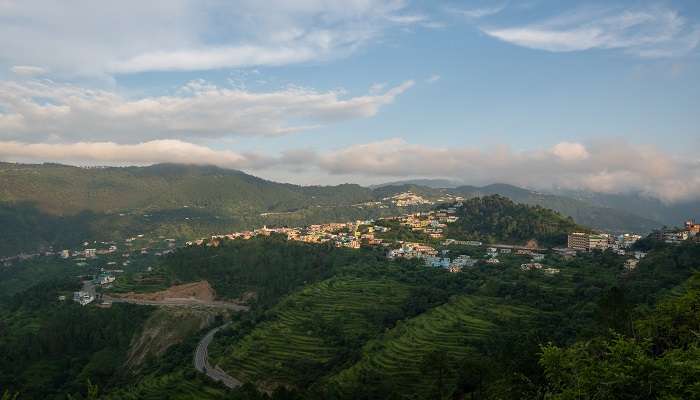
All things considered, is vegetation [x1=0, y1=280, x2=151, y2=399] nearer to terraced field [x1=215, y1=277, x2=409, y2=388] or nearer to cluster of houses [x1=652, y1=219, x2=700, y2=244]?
terraced field [x1=215, y1=277, x2=409, y2=388]

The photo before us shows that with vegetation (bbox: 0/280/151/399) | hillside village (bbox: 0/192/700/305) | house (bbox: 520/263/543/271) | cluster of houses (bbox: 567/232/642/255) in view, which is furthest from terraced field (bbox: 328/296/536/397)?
cluster of houses (bbox: 567/232/642/255)

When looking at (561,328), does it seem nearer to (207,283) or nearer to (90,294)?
(207,283)

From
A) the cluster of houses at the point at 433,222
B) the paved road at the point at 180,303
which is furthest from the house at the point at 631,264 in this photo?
the paved road at the point at 180,303

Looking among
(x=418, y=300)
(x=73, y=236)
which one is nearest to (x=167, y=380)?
(x=418, y=300)

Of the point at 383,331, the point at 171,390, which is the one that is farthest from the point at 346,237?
the point at 171,390

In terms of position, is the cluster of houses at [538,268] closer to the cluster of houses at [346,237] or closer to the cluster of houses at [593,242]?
the cluster of houses at [593,242]
